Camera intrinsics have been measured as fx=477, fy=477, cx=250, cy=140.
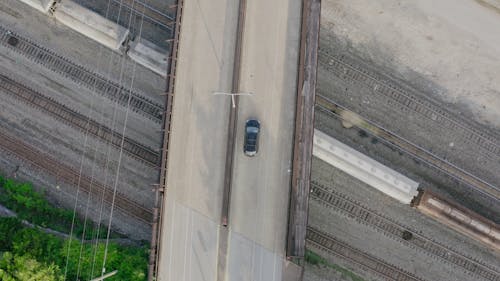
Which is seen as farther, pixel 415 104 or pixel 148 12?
pixel 148 12

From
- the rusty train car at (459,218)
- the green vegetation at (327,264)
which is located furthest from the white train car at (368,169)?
the green vegetation at (327,264)

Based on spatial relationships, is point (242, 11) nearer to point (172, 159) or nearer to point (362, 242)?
point (172, 159)

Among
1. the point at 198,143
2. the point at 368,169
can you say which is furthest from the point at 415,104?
the point at 198,143

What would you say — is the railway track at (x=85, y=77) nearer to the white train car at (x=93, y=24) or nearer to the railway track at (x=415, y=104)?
the white train car at (x=93, y=24)

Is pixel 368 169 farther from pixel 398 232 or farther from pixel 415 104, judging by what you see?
pixel 415 104

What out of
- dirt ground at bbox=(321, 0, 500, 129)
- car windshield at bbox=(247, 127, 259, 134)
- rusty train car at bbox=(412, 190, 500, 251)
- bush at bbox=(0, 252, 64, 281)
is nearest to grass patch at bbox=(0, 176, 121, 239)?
bush at bbox=(0, 252, 64, 281)

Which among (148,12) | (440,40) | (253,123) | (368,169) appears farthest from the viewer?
(148,12)
